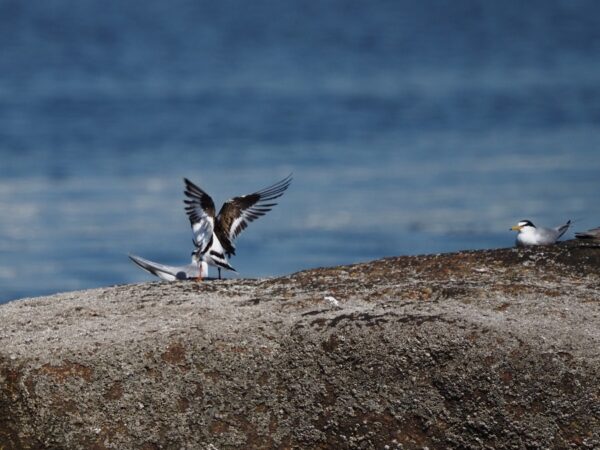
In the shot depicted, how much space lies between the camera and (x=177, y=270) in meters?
9.68

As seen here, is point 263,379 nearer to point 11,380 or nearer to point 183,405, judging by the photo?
point 183,405

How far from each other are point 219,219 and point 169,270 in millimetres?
915

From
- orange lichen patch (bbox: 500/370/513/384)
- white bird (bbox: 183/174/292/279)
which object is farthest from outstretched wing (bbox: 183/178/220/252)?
orange lichen patch (bbox: 500/370/513/384)

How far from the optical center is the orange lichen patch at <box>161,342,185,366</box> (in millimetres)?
6855

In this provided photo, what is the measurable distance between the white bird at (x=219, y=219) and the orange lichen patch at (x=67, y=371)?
3019 mm

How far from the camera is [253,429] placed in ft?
22.0

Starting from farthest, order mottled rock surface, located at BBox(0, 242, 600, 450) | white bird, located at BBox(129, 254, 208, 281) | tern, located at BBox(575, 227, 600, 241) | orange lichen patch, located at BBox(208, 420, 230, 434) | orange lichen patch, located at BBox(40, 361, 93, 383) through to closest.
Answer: white bird, located at BBox(129, 254, 208, 281), tern, located at BBox(575, 227, 600, 241), orange lichen patch, located at BBox(40, 361, 93, 383), orange lichen patch, located at BBox(208, 420, 230, 434), mottled rock surface, located at BBox(0, 242, 600, 450)

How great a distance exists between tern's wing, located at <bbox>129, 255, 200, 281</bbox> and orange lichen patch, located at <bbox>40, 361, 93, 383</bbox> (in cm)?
276

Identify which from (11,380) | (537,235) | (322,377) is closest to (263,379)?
(322,377)

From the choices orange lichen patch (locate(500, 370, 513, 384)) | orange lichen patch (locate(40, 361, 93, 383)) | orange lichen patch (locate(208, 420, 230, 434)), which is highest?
orange lichen patch (locate(40, 361, 93, 383))

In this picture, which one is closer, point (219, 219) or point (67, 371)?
point (67, 371)

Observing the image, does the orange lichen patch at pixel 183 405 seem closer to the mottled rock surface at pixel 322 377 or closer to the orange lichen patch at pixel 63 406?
the mottled rock surface at pixel 322 377

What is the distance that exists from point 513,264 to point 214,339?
97.7 inches

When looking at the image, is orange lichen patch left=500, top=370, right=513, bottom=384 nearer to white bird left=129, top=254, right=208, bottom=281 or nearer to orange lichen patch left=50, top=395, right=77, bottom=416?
orange lichen patch left=50, top=395, right=77, bottom=416
